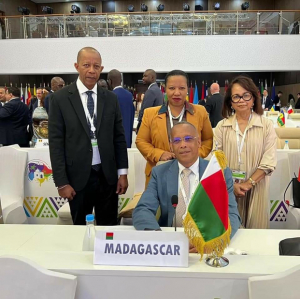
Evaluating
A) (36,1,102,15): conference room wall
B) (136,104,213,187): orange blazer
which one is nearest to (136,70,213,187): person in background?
(136,104,213,187): orange blazer

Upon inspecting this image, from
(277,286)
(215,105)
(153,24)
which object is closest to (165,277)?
(277,286)

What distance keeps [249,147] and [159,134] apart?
2.07ft

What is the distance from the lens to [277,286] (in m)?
0.97

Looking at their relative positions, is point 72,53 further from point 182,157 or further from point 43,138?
point 182,157

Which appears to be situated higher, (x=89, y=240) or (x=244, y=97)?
(x=244, y=97)

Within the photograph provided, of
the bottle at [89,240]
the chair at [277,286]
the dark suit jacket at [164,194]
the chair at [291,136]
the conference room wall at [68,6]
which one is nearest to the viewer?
the chair at [277,286]

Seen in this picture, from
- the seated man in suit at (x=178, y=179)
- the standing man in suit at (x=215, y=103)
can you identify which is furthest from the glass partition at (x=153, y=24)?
the seated man in suit at (x=178, y=179)

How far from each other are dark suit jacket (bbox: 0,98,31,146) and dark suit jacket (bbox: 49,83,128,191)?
2.97 metres

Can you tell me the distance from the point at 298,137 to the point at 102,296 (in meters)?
4.27

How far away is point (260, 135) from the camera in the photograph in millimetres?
2154

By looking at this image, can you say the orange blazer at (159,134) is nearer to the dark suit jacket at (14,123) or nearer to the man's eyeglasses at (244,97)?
the man's eyeglasses at (244,97)

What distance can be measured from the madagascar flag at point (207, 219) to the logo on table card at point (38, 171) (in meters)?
2.45

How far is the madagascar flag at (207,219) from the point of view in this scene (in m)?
1.11

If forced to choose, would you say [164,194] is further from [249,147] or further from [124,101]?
[124,101]
